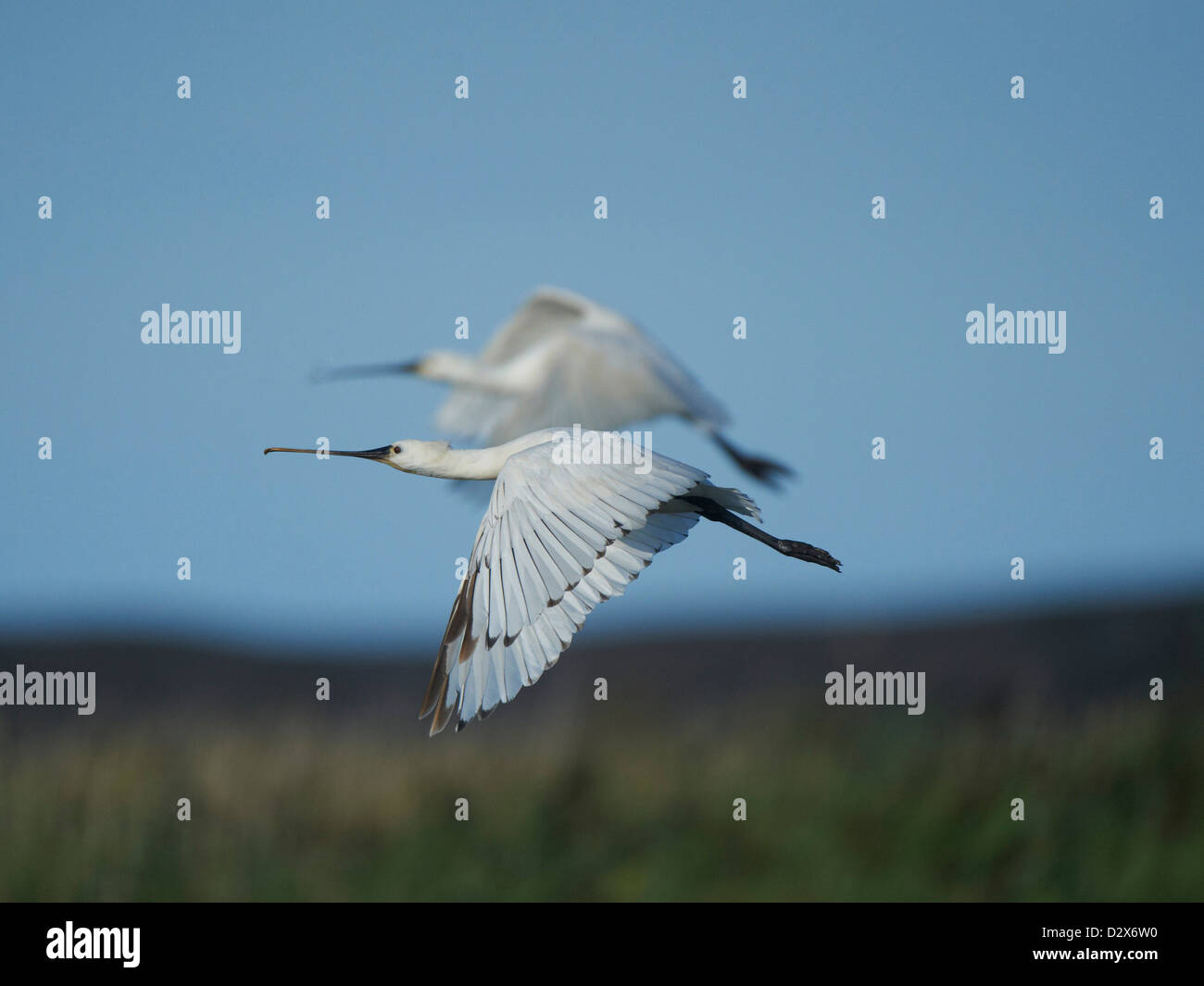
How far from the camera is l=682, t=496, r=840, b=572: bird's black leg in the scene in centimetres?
658

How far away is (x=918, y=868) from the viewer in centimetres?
1330

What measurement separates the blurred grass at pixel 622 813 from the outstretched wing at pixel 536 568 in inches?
287

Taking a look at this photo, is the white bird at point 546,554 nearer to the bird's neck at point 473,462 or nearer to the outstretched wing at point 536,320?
the bird's neck at point 473,462

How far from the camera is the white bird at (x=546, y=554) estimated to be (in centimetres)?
509

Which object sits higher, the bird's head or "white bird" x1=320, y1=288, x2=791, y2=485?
"white bird" x1=320, y1=288, x2=791, y2=485

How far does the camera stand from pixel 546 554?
5.32 m

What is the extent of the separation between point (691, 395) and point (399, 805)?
4569 millimetres

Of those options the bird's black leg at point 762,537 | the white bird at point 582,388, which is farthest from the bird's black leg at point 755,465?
the bird's black leg at point 762,537

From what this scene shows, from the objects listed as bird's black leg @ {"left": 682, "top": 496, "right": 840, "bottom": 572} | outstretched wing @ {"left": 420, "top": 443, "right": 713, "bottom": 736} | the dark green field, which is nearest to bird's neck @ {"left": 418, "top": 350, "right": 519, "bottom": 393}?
the dark green field

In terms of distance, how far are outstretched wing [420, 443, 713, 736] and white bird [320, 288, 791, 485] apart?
4.21 metres

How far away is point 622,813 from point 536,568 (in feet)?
→ 26.9

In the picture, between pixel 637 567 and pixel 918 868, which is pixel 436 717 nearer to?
pixel 637 567

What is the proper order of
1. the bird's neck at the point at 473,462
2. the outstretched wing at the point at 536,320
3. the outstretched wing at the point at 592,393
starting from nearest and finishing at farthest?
the bird's neck at the point at 473,462
the outstretched wing at the point at 592,393
the outstretched wing at the point at 536,320

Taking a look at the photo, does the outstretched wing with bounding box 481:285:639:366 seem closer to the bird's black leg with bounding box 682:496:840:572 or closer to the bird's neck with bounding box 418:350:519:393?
the bird's neck with bounding box 418:350:519:393
